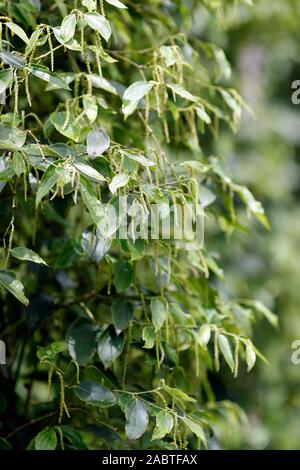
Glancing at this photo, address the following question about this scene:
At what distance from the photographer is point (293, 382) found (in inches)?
122

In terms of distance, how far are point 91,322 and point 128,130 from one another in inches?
12.9

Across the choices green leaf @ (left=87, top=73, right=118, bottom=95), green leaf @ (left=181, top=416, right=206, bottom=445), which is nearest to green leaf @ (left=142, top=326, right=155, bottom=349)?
green leaf @ (left=181, top=416, right=206, bottom=445)

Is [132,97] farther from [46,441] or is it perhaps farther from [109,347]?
[46,441]

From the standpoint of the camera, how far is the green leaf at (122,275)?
1.12 metres

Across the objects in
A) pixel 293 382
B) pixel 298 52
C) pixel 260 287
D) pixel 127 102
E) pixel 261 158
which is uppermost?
pixel 298 52

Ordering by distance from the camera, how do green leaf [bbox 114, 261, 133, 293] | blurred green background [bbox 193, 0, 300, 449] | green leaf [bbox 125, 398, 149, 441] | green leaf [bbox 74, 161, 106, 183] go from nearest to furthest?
1. green leaf [bbox 74, 161, 106, 183]
2. green leaf [bbox 125, 398, 149, 441]
3. green leaf [bbox 114, 261, 133, 293]
4. blurred green background [bbox 193, 0, 300, 449]

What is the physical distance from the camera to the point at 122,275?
112 cm

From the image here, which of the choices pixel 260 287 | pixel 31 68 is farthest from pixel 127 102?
pixel 260 287

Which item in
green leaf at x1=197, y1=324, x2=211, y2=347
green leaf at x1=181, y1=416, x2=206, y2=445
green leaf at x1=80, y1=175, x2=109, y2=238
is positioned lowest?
green leaf at x1=181, y1=416, x2=206, y2=445

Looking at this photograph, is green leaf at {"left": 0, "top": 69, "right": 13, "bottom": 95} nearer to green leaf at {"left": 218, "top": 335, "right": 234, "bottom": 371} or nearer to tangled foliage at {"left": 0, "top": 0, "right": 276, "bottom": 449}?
tangled foliage at {"left": 0, "top": 0, "right": 276, "bottom": 449}

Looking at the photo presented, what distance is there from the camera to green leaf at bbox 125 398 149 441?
3.30 feet

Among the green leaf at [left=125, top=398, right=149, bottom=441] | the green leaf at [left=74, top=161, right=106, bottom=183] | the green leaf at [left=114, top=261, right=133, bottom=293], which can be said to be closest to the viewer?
the green leaf at [left=74, top=161, right=106, bottom=183]

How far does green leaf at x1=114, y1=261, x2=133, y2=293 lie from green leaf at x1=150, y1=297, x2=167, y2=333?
5cm

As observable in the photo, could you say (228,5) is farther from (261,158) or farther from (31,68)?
(261,158)
